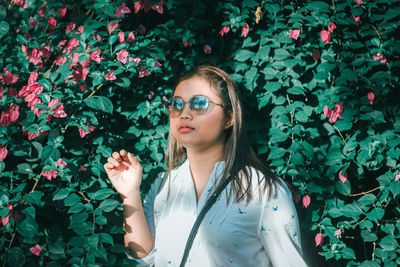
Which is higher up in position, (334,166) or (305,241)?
(334,166)

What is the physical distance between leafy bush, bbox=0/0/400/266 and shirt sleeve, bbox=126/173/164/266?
Answer: 4.5 inches

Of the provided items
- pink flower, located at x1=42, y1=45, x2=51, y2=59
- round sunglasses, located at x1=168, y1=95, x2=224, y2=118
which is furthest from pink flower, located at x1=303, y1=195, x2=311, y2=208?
pink flower, located at x1=42, y1=45, x2=51, y2=59

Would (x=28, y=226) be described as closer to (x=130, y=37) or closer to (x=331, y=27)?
(x=130, y=37)

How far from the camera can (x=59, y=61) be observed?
1988mm

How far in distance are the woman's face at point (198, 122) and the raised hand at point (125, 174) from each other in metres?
0.29

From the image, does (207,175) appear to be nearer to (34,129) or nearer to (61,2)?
(34,129)

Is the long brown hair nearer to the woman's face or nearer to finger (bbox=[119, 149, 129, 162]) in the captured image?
the woman's face

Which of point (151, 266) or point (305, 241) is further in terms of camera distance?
point (305, 241)

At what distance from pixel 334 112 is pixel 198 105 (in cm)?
87

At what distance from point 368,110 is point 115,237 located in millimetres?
1764

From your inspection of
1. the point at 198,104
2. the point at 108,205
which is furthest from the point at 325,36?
the point at 108,205

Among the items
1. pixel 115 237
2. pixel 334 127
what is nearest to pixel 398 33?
pixel 334 127

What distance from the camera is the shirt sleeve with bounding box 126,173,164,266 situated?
1853 mm

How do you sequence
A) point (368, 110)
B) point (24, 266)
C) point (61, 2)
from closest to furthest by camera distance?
point (24, 266)
point (368, 110)
point (61, 2)
